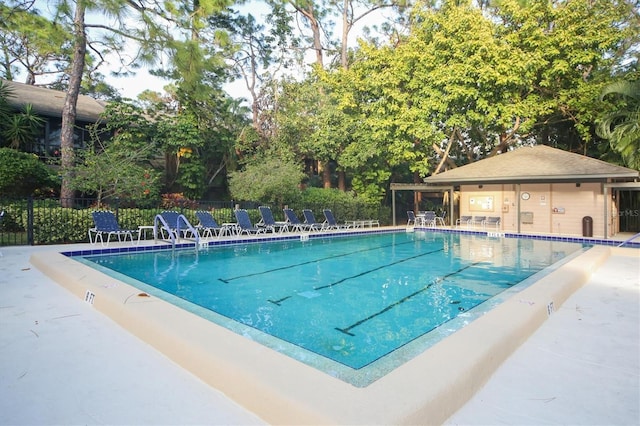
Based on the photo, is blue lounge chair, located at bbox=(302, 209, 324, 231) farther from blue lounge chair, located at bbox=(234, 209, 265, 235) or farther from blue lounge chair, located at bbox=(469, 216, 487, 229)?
blue lounge chair, located at bbox=(469, 216, 487, 229)

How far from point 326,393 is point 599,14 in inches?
873

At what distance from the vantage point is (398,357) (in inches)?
139

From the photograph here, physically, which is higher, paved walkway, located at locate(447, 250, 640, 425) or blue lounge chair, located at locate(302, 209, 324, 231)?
blue lounge chair, located at locate(302, 209, 324, 231)

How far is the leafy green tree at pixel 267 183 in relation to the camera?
15.7 metres

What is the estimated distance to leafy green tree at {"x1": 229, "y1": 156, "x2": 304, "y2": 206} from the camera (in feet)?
51.4

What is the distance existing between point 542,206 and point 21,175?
776 inches

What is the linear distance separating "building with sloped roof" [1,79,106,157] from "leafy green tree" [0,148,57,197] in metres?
2.48

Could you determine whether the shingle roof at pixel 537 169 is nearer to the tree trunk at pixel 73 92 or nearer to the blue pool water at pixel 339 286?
the blue pool water at pixel 339 286

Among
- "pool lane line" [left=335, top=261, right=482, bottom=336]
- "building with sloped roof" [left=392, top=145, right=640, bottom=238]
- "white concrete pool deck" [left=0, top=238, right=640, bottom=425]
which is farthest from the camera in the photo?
"building with sloped roof" [left=392, top=145, right=640, bottom=238]

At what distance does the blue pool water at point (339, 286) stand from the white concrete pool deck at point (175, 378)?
42.0 inches

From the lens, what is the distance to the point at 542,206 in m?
16.2

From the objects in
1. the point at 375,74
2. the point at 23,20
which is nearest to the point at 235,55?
the point at 375,74

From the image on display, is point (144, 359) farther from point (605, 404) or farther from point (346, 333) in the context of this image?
point (605, 404)

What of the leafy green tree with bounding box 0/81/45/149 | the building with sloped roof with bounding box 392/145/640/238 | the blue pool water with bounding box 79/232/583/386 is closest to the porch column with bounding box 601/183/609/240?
the building with sloped roof with bounding box 392/145/640/238
